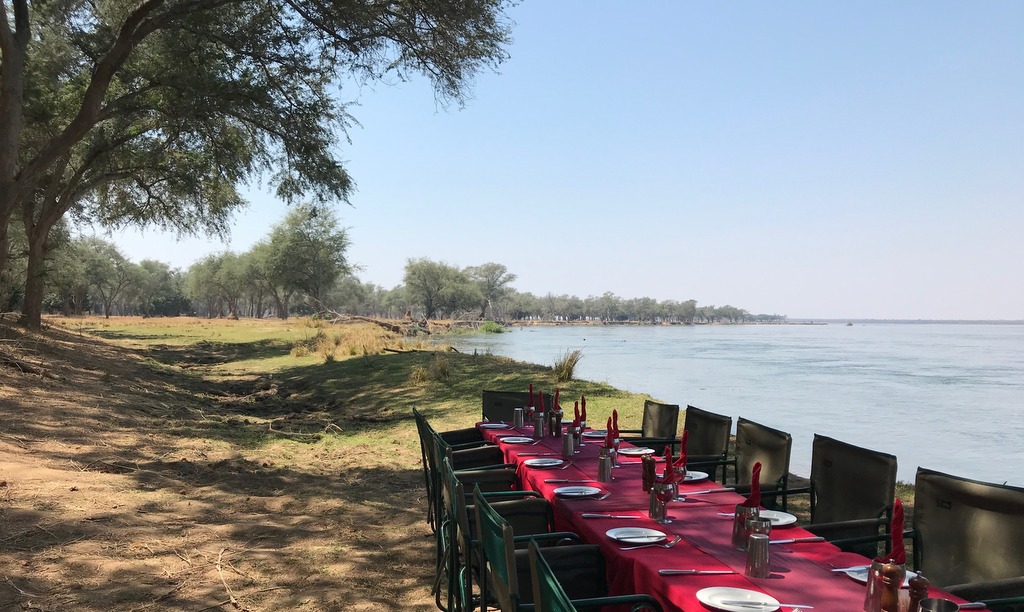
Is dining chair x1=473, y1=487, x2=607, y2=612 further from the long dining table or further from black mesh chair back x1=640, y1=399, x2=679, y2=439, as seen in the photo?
black mesh chair back x1=640, y1=399, x2=679, y2=439

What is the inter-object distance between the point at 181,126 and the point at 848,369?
23.4 m

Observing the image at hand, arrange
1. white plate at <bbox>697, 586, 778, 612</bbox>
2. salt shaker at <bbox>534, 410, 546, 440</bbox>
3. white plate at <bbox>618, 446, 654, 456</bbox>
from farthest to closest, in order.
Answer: salt shaker at <bbox>534, 410, 546, 440</bbox> → white plate at <bbox>618, 446, 654, 456</bbox> → white plate at <bbox>697, 586, 778, 612</bbox>

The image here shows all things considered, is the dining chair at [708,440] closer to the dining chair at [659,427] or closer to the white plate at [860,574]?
the dining chair at [659,427]

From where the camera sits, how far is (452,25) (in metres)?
9.59

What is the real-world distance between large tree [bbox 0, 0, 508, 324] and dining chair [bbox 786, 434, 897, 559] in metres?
7.84

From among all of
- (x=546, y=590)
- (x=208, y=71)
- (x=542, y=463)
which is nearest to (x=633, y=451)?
(x=542, y=463)

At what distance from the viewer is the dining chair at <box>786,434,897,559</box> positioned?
3.02m

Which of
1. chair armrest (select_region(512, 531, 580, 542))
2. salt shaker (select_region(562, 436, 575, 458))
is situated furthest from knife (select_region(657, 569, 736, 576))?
salt shaker (select_region(562, 436, 575, 458))

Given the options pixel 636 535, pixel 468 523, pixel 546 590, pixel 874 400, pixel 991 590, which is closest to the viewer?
pixel 546 590

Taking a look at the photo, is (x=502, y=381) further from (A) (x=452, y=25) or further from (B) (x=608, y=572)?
(B) (x=608, y=572)

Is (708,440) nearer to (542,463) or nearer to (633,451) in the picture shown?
(633,451)

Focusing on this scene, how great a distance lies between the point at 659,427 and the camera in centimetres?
528

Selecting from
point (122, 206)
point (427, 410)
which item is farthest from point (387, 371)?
point (122, 206)

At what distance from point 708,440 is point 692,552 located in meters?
2.48
